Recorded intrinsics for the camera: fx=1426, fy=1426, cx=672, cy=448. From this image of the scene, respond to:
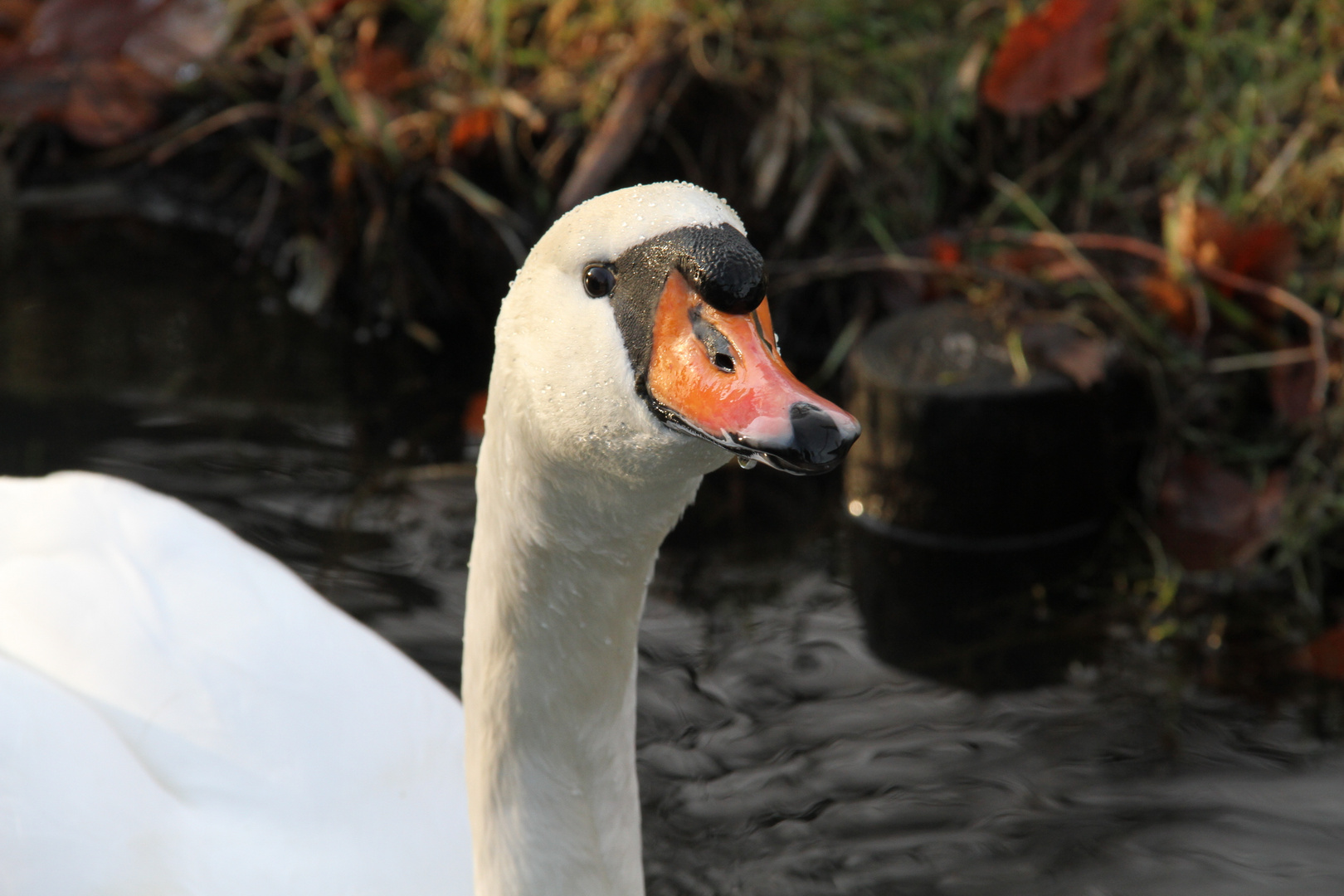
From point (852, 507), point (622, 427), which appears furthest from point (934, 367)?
point (622, 427)

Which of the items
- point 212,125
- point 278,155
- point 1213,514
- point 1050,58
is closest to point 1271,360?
point 1213,514

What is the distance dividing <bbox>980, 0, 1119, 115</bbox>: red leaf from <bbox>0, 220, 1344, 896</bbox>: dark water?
4.07 feet

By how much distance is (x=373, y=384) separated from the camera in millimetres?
4281

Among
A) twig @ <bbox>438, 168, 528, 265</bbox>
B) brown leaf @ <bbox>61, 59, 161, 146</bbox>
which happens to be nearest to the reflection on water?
twig @ <bbox>438, 168, 528, 265</bbox>

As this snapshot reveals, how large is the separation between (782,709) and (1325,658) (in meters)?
1.24

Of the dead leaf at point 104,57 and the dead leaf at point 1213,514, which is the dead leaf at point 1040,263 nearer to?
the dead leaf at point 1213,514

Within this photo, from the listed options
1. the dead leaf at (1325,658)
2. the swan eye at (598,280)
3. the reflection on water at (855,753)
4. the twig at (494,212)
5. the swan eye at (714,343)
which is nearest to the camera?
the swan eye at (714,343)

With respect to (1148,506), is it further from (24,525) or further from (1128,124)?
(24,525)

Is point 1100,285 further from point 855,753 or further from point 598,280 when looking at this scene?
point 598,280

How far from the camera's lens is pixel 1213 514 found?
3541 mm

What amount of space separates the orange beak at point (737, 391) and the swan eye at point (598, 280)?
0.27ft

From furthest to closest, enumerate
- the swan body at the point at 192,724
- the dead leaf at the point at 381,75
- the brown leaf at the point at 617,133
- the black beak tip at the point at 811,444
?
1. the dead leaf at the point at 381,75
2. the brown leaf at the point at 617,133
3. the swan body at the point at 192,724
4. the black beak tip at the point at 811,444

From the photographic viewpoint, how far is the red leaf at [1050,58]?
12.8 feet

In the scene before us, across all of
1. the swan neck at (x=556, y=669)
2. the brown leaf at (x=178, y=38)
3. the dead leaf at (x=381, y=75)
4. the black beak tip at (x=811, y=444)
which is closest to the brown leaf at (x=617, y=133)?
the dead leaf at (x=381, y=75)
